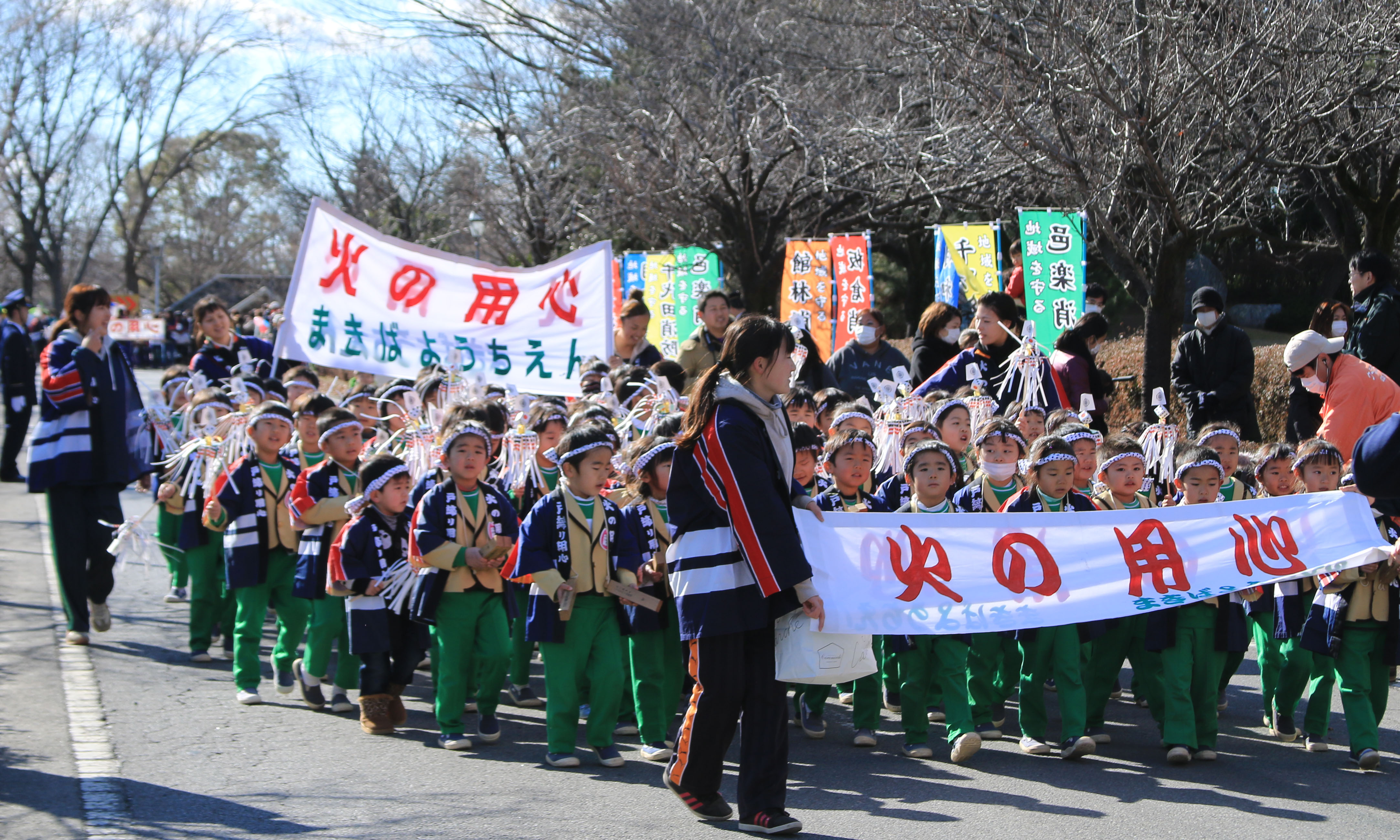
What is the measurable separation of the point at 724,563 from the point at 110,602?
631cm

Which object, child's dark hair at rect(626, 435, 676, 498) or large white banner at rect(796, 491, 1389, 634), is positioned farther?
child's dark hair at rect(626, 435, 676, 498)

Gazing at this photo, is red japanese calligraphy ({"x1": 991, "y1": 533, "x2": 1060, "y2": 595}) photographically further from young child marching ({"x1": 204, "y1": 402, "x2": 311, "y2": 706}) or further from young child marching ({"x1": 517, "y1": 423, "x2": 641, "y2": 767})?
young child marching ({"x1": 204, "y1": 402, "x2": 311, "y2": 706})

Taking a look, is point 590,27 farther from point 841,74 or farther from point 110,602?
point 110,602

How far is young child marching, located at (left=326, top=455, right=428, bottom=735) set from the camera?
609 cm

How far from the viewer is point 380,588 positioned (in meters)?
6.11

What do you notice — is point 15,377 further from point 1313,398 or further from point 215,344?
point 1313,398

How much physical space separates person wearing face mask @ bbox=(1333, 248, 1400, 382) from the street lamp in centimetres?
1876

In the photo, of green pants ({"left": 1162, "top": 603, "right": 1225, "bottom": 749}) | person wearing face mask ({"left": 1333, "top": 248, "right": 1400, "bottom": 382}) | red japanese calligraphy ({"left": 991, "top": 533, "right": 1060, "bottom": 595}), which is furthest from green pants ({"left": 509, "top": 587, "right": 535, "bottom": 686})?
person wearing face mask ({"left": 1333, "top": 248, "right": 1400, "bottom": 382})

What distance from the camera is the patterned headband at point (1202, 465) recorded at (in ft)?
19.9

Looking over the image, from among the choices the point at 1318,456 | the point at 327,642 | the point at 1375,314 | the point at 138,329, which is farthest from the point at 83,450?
the point at 138,329

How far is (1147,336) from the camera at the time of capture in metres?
11.4

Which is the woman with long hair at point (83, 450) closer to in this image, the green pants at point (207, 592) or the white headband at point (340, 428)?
the green pants at point (207, 592)

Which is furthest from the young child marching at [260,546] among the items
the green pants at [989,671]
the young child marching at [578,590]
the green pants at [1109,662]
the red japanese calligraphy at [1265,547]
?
the red japanese calligraphy at [1265,547]

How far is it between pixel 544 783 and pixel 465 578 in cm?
109
